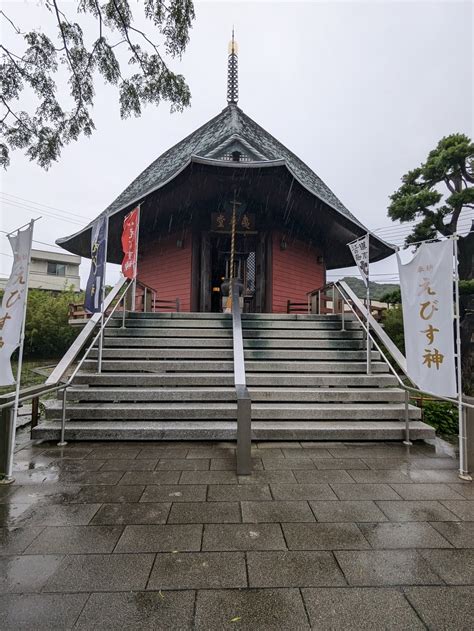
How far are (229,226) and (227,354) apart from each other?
5246 mm

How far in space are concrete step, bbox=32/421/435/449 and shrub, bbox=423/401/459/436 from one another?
1.13 m

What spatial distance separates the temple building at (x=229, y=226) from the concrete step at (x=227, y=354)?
165 inches

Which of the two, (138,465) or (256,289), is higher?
(256,289)

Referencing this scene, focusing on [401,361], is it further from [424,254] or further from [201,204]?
[201,204]

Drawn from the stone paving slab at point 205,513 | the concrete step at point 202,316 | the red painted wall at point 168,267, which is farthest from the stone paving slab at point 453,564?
the red painted wall at point 168,267

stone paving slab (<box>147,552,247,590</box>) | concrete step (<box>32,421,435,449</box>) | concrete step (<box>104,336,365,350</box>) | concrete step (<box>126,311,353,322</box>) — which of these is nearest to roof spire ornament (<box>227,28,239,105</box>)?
concrete step (<box>126,311,353,322</box>)

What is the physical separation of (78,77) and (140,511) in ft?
18.5

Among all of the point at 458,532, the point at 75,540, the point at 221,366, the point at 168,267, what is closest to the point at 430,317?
the point at 458,532

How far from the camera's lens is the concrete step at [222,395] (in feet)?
16.6

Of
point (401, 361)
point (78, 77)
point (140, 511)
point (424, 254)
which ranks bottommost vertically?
point (140, 511)

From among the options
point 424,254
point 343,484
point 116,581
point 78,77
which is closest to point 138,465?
point 116,581

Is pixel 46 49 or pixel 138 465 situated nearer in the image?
pixel 138 465

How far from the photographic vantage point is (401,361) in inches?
215

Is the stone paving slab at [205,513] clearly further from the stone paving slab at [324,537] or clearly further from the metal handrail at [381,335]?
the metal handrail at [381,335]
